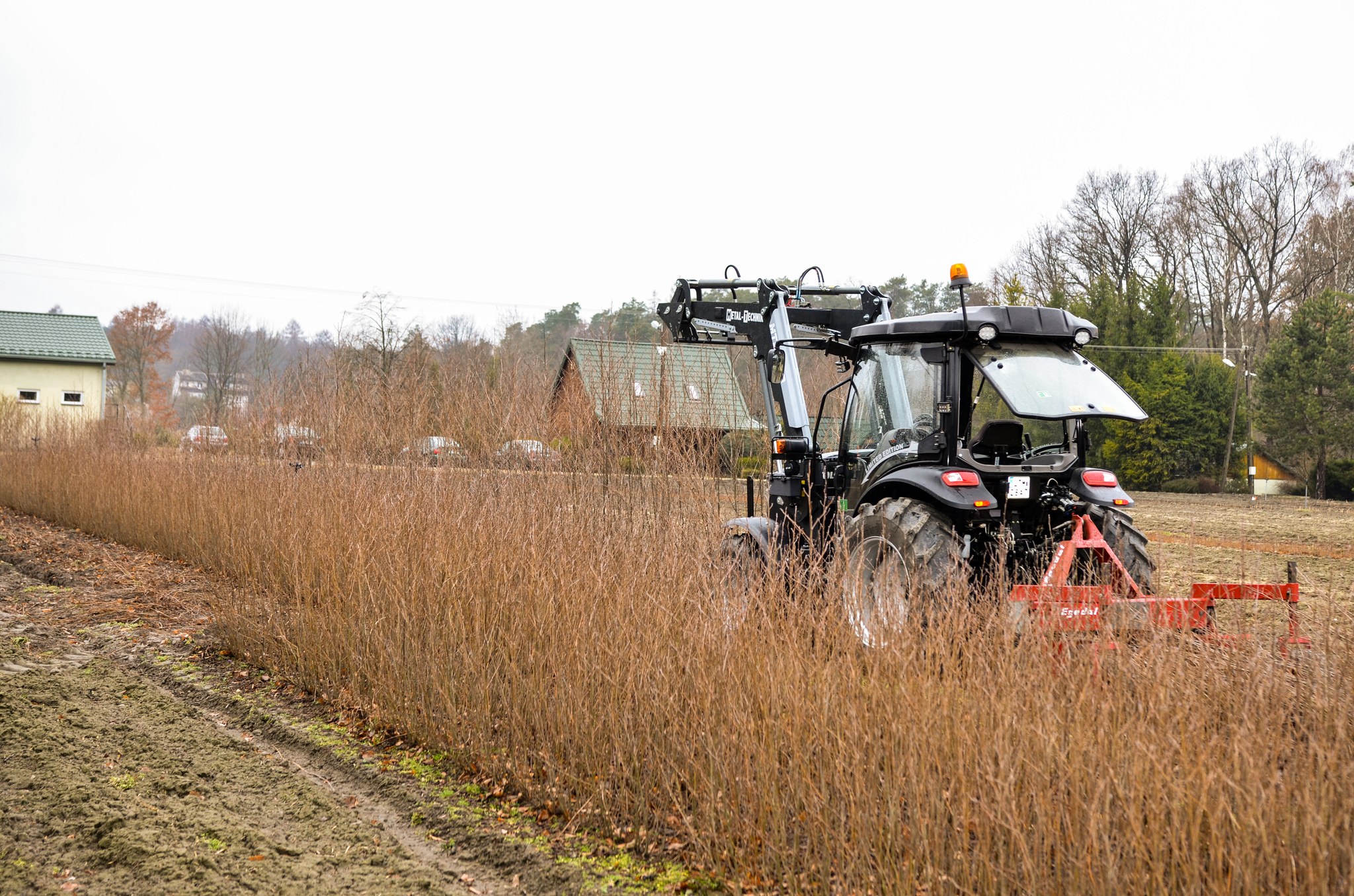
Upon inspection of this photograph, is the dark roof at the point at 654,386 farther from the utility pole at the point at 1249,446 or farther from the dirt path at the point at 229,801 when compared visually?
the utility pole at the point at 1249,446

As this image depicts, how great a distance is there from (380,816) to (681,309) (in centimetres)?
497

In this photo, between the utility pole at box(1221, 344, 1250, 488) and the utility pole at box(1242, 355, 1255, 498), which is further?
the utility pole at box(1221, 344, 1250, 488)

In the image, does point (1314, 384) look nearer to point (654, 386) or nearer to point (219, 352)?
point (654, 386)

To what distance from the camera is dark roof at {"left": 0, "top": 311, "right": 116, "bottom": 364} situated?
37.6m

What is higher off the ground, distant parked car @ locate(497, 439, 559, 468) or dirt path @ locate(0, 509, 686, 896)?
distant parked car @ locate(497, 439, 559, 468)

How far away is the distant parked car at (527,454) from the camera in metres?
9.09

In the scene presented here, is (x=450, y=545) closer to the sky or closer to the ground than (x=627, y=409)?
closer to the ground

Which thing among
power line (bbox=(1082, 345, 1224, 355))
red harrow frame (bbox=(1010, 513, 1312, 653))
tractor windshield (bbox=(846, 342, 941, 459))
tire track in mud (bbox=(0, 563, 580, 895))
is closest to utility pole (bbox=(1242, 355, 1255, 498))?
power line (bbox=(1082, 345, 1224, 355))

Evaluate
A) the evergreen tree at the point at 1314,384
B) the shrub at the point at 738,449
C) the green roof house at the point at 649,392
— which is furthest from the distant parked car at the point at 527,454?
the evergreen tree at the point at 1314,384

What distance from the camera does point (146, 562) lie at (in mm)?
12094

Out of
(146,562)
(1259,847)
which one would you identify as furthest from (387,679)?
(146,562)

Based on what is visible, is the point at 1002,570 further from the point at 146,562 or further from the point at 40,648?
the point at 146,562

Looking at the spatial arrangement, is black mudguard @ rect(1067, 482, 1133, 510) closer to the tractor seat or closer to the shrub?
the tractor seat

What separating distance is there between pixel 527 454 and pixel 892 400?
162 inches
